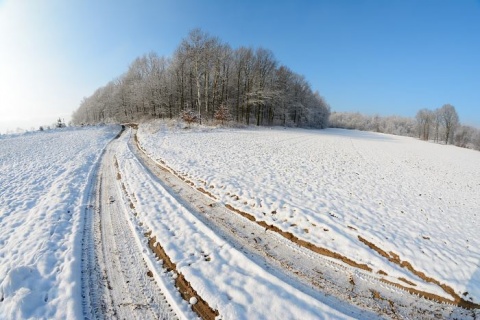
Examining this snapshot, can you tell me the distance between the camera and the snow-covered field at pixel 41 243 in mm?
3699

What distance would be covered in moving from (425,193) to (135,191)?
42.0ft

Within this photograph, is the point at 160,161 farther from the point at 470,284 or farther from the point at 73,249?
the point at 470,284

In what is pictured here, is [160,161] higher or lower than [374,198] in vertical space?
higher

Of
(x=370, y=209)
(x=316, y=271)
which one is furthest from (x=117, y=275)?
(x=370, y=209)

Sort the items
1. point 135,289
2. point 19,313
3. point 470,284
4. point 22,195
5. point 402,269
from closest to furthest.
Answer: point 19,313 → point 135,289 → point 470,284 → point 402,269 → point 22,195

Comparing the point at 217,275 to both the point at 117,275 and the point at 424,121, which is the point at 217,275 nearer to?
the point at 117,275

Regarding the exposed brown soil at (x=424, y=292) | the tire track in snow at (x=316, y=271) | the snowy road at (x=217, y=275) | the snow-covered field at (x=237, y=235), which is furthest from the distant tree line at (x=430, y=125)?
the snowy road at (x=217, y=275)

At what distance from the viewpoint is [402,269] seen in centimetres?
486

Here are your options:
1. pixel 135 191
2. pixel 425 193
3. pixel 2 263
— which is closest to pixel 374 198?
pixel 425 193

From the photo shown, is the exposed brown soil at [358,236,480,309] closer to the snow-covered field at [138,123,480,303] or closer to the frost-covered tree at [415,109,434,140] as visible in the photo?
the snow-covered field at [138,123,480,303]

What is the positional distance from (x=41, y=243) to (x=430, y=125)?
105757 millimetres

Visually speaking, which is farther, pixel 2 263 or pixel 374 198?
pixel 374 198

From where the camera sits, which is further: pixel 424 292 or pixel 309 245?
pixel 309 245

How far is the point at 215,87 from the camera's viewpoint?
41.0 meters
